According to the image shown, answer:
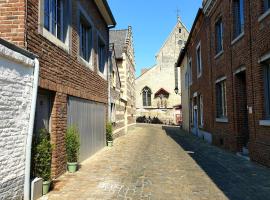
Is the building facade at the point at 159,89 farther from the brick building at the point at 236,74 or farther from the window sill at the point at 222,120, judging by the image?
the window sill at the point at 222,120

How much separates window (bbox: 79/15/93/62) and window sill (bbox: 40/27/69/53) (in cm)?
273

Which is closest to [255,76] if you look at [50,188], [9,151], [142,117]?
[50,188]

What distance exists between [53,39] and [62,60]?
0.84 meters

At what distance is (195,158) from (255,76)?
3658mm

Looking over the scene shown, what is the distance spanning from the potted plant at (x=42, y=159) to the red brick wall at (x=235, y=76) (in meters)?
6.26

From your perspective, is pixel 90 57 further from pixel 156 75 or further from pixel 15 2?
pixel 156 75

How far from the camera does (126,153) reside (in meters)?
14.4

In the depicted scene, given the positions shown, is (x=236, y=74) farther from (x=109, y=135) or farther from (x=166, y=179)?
(x=109, y=135)

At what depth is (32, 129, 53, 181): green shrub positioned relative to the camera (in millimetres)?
6996

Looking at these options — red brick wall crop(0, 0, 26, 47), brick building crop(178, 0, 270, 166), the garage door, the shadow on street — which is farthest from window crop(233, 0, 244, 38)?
red brick wall crop(0, 0, 26, 47)

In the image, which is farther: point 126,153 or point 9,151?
point 126,153

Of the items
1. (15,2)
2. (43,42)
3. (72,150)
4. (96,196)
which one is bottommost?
(96,196)

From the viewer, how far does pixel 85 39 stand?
13.4m

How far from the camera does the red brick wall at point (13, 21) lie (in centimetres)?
686
